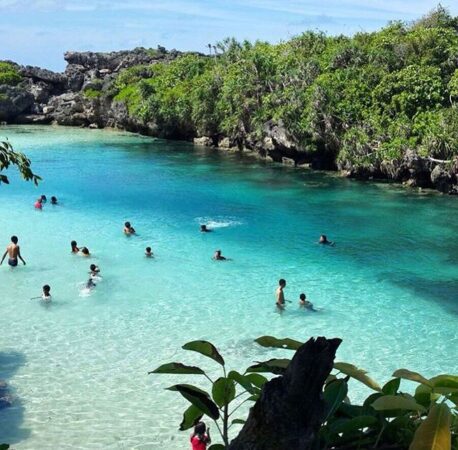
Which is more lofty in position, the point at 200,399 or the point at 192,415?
the point at 200,399

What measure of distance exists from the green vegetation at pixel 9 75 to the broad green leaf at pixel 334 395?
3096 inches

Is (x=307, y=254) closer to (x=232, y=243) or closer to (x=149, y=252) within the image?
(x=232, y=243)

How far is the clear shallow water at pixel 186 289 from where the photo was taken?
1241 centimetres

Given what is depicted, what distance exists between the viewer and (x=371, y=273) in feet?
67.7

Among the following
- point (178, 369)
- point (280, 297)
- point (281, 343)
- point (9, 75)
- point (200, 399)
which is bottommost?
point (280, 297)

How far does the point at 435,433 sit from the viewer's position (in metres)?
2.40

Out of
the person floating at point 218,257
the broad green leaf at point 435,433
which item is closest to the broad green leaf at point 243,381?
the broad green leaf at point 435,433

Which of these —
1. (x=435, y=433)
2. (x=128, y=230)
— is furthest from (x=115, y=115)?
(x=435, y=433)

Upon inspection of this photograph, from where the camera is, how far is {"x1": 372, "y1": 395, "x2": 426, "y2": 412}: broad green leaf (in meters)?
2.72

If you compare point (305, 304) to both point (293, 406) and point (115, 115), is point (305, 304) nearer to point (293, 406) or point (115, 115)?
point (293, 406)

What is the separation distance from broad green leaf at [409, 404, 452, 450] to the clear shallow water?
9074mm

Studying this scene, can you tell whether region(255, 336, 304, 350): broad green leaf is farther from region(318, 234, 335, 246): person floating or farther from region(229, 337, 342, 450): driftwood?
region(318, 234, 335, 246): person floating

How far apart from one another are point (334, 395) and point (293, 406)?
315 millimetres

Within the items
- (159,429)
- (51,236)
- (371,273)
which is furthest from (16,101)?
(159,429)
